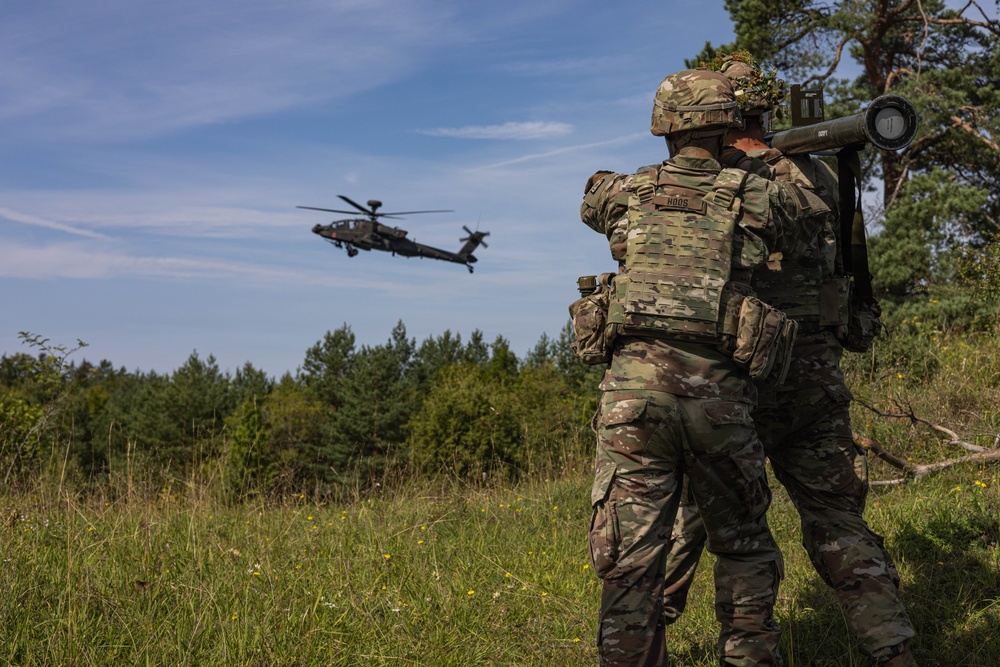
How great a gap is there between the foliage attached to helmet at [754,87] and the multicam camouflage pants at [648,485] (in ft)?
4.84

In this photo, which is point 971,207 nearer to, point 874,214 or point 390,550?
point 874,214

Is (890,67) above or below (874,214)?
above

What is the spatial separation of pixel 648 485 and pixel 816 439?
1.11 m

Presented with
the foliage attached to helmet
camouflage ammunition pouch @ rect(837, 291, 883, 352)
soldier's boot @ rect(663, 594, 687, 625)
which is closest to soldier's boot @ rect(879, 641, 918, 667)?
soldier's boot @ rect(663, 594, 687, 625)

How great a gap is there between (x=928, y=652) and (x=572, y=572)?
2.02 m

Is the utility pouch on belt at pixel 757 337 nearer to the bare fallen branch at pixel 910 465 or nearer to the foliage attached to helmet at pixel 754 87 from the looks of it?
the foliage attached to helmet at pixel 754 87

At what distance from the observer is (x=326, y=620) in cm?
424

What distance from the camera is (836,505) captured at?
3758mm

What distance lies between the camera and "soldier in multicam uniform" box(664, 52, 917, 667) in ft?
11.9

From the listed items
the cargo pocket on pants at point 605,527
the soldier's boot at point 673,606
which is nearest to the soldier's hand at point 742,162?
the cargo pocket on pants at point 605,527

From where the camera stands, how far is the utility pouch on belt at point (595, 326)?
335 centimetres

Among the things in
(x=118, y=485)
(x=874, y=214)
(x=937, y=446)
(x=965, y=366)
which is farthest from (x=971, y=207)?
(x=118, y=485)

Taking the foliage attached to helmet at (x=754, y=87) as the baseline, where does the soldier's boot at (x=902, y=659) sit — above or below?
below

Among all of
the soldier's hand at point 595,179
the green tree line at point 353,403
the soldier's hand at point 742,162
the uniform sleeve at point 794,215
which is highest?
the soldier's hand at point 742,162
